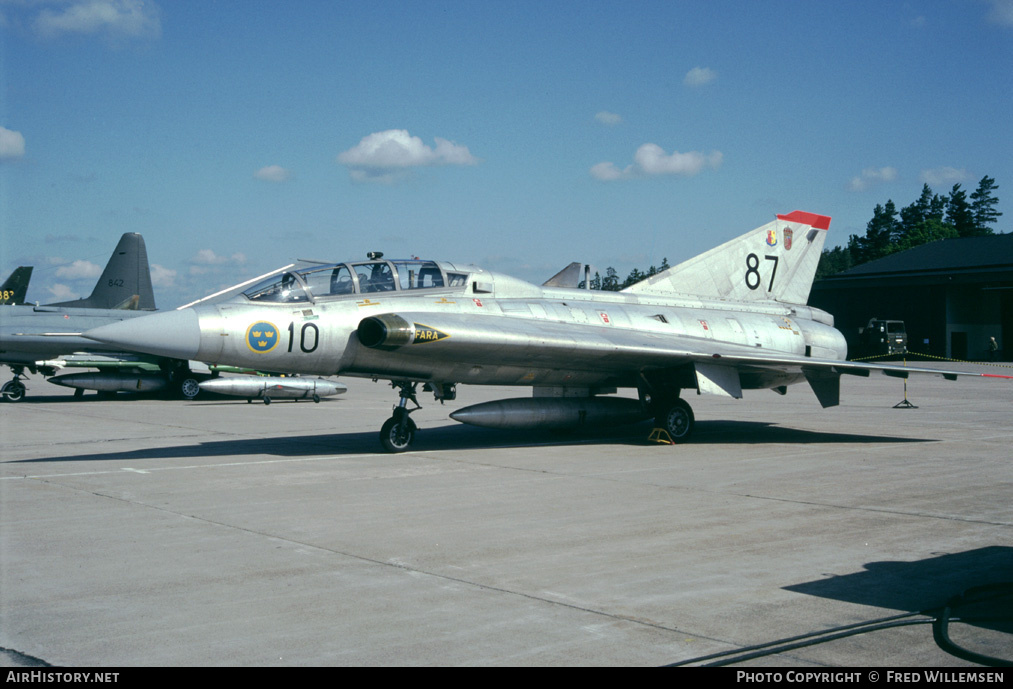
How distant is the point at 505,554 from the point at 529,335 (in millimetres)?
5736

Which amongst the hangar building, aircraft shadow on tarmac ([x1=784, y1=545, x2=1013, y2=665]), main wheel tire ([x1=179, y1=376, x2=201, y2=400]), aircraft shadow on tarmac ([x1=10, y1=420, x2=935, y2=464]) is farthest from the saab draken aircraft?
the hangar building

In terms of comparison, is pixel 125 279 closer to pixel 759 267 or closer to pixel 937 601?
pixel 759 267

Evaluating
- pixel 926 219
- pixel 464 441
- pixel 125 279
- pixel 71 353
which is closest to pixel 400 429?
pixel 464 441

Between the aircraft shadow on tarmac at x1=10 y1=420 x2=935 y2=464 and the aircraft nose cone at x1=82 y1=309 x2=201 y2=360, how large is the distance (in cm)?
213

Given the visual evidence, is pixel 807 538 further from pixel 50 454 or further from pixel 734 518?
pixel 50 454

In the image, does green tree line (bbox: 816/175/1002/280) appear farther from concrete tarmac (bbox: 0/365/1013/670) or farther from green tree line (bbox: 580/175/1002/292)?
concrete tarmac (bbox: 0/365/1013/670)

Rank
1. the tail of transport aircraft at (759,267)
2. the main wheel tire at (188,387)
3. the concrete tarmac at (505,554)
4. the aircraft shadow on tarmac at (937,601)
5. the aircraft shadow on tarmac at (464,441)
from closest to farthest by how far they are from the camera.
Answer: the aircraft shadow on tarmac at (937,601) → the concrete tarmac at (505,554) → the aircraft shadow on tarmac at (464,441) → the tail of transport aircraft at (759,267) → the main wheel tire at (188,387)

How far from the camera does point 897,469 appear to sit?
10.1 m

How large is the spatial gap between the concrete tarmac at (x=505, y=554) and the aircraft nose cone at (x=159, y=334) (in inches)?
59.0

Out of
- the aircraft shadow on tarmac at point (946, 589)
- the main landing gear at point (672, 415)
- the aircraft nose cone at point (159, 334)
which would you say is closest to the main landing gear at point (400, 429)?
the aircraft nose cone at point (159, 334)

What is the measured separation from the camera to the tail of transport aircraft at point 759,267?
15.4 metres

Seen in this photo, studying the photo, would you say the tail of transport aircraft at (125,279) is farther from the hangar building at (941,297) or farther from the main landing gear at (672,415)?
the hangar building at (941,297)

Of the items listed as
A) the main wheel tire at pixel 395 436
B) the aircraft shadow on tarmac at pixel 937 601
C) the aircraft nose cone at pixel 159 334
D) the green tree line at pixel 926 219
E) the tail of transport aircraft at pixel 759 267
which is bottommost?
the aircraft shadow on tarmac at pixel 937 601

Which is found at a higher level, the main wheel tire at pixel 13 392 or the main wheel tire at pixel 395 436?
the main wheel tire at pixel 13 392
